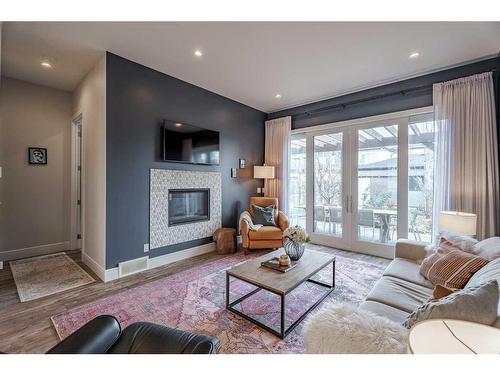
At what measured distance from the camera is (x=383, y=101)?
3623 mm

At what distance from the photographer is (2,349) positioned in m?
1.59

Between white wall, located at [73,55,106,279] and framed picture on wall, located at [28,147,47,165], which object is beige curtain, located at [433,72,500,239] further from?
framed picture on wall, located at [28,147,47,165]

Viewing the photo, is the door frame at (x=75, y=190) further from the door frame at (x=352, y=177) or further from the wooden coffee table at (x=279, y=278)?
the door frame at (x=352, y=177)

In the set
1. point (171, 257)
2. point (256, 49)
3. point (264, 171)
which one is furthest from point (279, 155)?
point (171, 257)

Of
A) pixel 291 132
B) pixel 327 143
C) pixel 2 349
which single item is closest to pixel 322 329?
pixel 2 349

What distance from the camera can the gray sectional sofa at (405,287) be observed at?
1329mm

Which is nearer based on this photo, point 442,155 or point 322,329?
point 322,329

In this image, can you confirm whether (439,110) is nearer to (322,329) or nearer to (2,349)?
(322,329)

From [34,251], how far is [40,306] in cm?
205

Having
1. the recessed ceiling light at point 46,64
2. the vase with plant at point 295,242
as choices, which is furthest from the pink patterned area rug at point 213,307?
the recessed ceiling light at point 46,64

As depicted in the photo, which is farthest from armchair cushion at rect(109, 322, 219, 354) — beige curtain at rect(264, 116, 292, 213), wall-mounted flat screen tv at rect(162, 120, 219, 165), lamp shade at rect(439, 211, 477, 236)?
beige curtain at rect(264, 116, 292, 213)

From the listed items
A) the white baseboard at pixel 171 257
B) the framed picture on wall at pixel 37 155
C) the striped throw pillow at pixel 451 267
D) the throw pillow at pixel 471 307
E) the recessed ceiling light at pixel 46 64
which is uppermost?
the recessed ceiling light at pixel 46 64

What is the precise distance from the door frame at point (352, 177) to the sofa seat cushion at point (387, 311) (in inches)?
99.3
